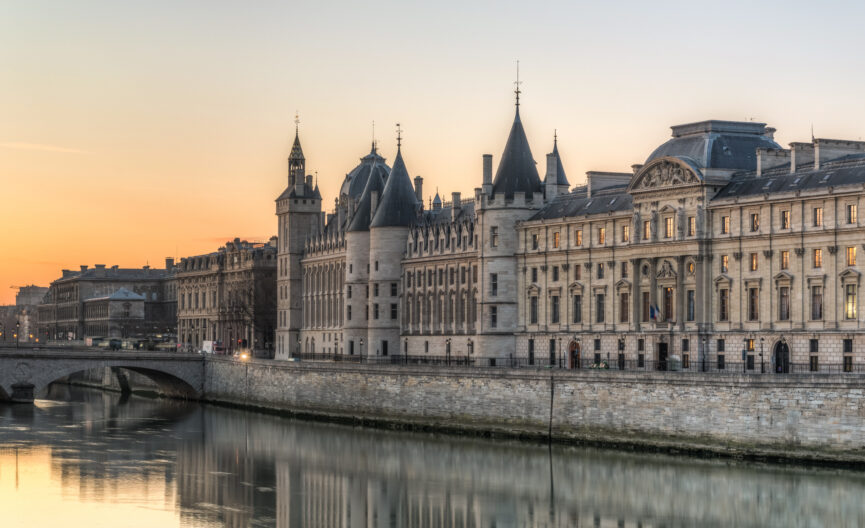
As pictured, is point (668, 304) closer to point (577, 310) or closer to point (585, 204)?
point (577, 310)

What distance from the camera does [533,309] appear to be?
9962cm

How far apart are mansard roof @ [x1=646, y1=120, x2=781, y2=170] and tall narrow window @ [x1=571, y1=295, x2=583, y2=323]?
9870 millimetres

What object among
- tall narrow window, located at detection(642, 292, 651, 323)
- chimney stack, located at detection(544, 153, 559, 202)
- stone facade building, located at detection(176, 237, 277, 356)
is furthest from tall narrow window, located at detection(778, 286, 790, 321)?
stone facade building, located at detection(176, 237, 277, 356)

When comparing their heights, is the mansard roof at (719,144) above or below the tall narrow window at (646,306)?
above

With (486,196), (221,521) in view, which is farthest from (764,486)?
(486,196)

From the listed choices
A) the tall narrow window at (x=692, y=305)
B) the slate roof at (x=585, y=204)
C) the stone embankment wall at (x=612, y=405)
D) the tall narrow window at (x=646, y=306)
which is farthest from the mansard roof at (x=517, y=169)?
the tall narrow window at (x=692, y=305)

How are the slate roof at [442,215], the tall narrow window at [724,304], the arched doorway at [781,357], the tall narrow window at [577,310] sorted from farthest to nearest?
the slate roof at [442,215] → the tall narrow window at [577,310] → the tall narrow window at [724,304] → the arched doorway at [781,357]

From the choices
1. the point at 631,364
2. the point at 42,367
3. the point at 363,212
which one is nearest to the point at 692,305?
the point at 631,364

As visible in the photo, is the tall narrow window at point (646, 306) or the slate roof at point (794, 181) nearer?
the slate roof at point (794, 181)

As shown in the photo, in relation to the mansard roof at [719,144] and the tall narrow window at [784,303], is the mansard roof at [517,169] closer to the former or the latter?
the mansard roof at [719,144]

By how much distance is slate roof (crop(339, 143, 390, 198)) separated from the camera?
135375 millimetres

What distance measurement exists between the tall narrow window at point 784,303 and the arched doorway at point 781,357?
1.23 meters

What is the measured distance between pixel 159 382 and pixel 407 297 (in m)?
21.3

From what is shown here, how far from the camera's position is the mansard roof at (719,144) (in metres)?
86.8
